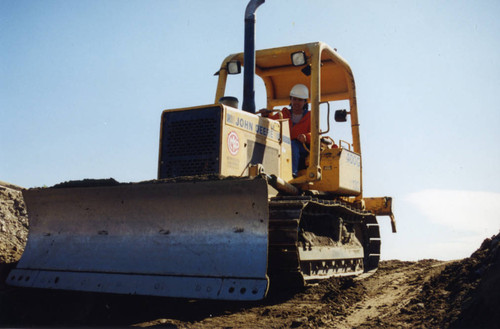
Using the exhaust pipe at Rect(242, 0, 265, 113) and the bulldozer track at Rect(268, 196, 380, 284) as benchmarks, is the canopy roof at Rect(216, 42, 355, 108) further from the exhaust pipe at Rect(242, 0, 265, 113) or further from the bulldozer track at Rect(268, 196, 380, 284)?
the bulldozer track at Rect(268, 196, 380, 284)

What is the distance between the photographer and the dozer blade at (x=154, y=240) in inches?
171

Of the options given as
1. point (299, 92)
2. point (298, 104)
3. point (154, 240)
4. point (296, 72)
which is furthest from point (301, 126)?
point (154, 240)

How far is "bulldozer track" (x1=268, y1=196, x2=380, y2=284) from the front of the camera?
482 cm

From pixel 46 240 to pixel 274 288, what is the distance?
2467 millimetres

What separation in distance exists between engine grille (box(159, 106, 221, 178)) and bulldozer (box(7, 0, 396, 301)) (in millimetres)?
12

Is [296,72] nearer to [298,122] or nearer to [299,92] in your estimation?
[299,92]

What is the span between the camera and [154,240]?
15.6 feet

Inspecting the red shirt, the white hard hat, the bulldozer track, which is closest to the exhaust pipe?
the red shirt

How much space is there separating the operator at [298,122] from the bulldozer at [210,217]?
0.13 m

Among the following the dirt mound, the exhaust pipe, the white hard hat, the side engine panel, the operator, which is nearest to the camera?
the dirt mound

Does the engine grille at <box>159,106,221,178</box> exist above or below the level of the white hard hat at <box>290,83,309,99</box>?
below

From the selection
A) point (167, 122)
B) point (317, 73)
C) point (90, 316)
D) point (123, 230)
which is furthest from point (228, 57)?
point (90, 316)

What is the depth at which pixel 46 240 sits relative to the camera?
5.36m

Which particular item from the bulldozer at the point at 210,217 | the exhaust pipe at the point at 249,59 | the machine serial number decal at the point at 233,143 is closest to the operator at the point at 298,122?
the bulldozer at the point at 210,217
